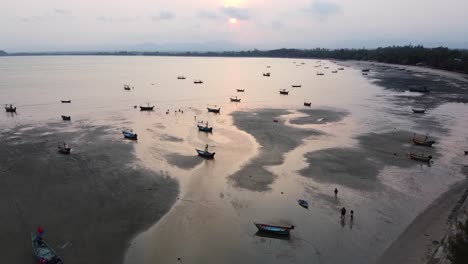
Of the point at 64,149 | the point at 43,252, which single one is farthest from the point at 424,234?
the point at 64,149

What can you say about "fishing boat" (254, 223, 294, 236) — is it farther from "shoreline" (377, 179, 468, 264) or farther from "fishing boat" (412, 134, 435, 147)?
"fishing boat" (412, 134, 435, 147)

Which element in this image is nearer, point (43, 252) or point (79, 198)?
point (43, 252)

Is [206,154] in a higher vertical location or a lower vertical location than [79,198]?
higher

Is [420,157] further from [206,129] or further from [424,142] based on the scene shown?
[206,129]

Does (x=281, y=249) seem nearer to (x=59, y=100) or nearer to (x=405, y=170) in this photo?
(x=405, y=170)

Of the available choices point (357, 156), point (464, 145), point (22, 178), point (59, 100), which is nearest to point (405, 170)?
point (357, 156)

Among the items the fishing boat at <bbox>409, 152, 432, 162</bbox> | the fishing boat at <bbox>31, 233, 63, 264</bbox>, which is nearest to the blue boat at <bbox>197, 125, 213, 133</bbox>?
the fishing boat at <bbox>409, 152, 432, 162</bbox>

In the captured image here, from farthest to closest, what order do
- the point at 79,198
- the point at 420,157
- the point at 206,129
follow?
the point at 206,129, the point at 420,157, the point at 79,198
